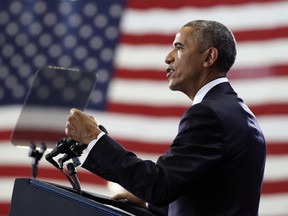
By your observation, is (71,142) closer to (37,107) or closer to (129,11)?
(37,107)

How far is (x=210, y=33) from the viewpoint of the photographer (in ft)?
5.55

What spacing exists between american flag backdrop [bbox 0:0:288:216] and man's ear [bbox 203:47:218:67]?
1651 mm

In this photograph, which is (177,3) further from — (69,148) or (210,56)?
(69,148)

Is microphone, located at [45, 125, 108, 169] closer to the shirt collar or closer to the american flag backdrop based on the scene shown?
the shirt collar

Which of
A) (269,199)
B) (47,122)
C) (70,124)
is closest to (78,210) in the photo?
(70,124)

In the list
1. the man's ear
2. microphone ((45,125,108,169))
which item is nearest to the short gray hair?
the man's ear

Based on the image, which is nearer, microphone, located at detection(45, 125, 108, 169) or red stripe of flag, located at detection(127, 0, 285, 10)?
microphone, located at detection(45, 125, 108, 169)

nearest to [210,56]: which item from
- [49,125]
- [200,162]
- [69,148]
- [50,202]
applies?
[200,162]

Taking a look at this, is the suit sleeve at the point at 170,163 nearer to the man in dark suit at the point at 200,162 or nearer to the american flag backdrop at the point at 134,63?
the man in dark suit at the point at 200,162

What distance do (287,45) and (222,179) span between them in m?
1.97

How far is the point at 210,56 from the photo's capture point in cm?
167

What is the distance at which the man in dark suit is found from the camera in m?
1.41

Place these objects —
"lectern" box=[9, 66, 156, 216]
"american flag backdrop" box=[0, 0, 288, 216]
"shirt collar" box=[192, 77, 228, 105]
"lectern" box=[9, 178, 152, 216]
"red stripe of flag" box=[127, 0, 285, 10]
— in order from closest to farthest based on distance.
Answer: "lectern" box=[9, 178, 152, 216] < "lectern" box=[9, 66, 156, 216] < "shirt collar" box=[192, 77, 228, 105] < "american flag backdrop" box=[0, 0, 288, 216] < "red stripe of flag" box=[127, 0, 285, 10]

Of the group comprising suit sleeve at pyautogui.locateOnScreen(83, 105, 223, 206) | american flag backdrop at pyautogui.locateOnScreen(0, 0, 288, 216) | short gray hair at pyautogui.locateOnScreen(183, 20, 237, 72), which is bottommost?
suit sleeve at pyautogui.locateOnScreen(83, 105, 223, 206)
